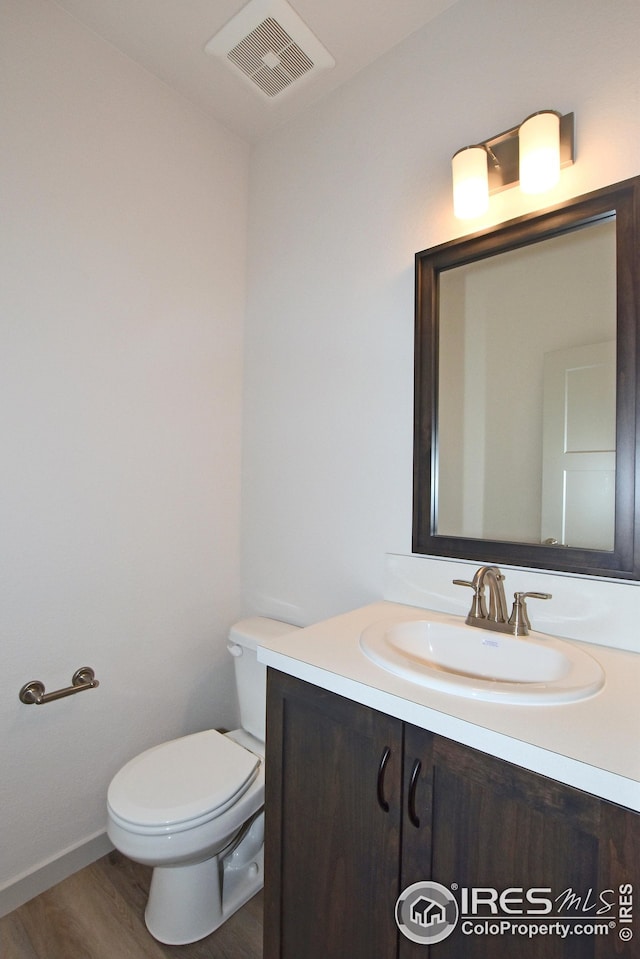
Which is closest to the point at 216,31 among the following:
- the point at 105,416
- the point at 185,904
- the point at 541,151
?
the point at 541,151

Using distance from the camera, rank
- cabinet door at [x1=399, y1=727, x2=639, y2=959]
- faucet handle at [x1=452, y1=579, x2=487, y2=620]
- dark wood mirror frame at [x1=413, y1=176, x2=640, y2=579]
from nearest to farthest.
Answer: cabinet door at [x1=399, y1=727, x2=639, y2=959]
dark wood mirror frame at [x1=413, y1=176, x2=640, y2=579]
faucet handle at [x1=452, y1=579, x2=487, y2=620]

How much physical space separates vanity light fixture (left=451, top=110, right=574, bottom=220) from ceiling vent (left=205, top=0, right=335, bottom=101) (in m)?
0.67

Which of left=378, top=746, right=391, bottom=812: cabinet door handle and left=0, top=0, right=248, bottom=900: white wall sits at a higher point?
left=0, top=0, right=248, bottom=900: white wall

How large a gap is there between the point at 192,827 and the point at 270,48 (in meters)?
2.30

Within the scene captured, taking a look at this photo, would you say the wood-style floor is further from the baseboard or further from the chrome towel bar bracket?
the chrome towel bar bracket

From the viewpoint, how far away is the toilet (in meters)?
1.20

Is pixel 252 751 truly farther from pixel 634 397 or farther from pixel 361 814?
pixel 634 397

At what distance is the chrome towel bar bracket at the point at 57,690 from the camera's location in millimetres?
1394

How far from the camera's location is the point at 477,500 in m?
1.33

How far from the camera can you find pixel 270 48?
1499 millimetres

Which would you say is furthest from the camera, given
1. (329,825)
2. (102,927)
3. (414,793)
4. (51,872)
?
(51,872)

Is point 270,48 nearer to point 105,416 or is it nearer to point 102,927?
point 105,416

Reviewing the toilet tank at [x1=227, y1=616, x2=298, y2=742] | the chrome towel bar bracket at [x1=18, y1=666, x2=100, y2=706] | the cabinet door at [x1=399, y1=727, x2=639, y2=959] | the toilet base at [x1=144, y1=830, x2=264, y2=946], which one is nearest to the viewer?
the cabinet door at [x1=399, y1=727, x2=639, y2=959]

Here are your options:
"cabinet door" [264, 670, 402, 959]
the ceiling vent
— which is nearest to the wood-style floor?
"cabinet door" [264, 670, 402, 959]
